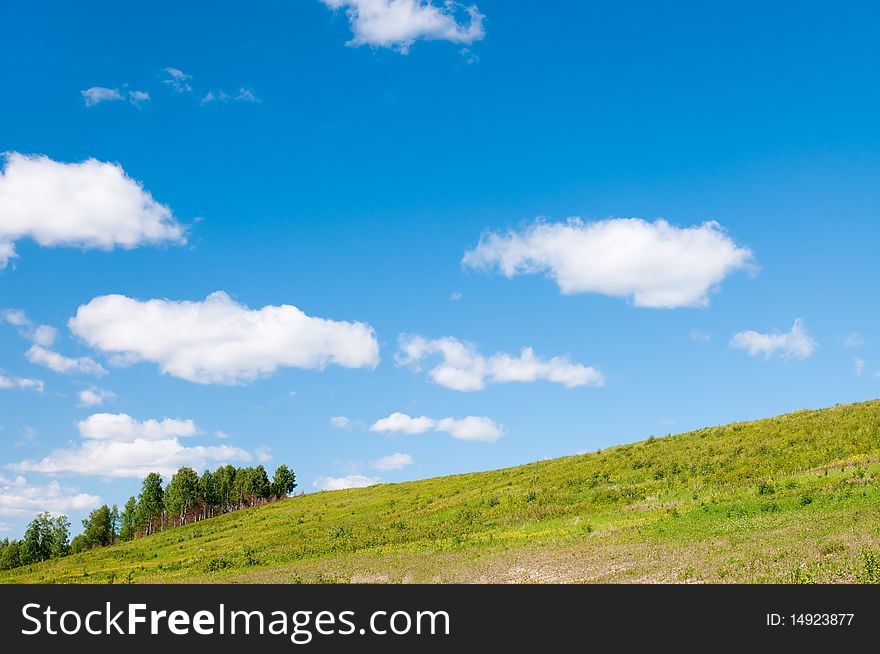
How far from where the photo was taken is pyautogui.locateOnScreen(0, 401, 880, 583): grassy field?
26.9m

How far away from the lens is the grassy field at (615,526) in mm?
26938

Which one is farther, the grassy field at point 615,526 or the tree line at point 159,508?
the tree line at point 159,508

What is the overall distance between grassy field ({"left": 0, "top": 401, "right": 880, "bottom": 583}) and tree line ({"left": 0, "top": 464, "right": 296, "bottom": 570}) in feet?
203

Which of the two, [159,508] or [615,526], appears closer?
[615,526]

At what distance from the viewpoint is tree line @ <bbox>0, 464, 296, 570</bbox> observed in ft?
452

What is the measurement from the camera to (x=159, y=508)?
139250mm

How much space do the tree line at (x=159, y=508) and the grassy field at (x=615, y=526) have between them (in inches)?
2432

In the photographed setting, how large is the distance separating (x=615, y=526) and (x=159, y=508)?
12412cm

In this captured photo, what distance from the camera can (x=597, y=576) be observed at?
90.5 feet

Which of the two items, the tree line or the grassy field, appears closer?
the grassy field

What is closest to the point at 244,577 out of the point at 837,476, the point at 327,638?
the point at 327,638

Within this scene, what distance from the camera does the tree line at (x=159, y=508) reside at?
138 m

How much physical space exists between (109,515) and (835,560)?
154 metres

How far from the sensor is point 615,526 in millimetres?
38781
